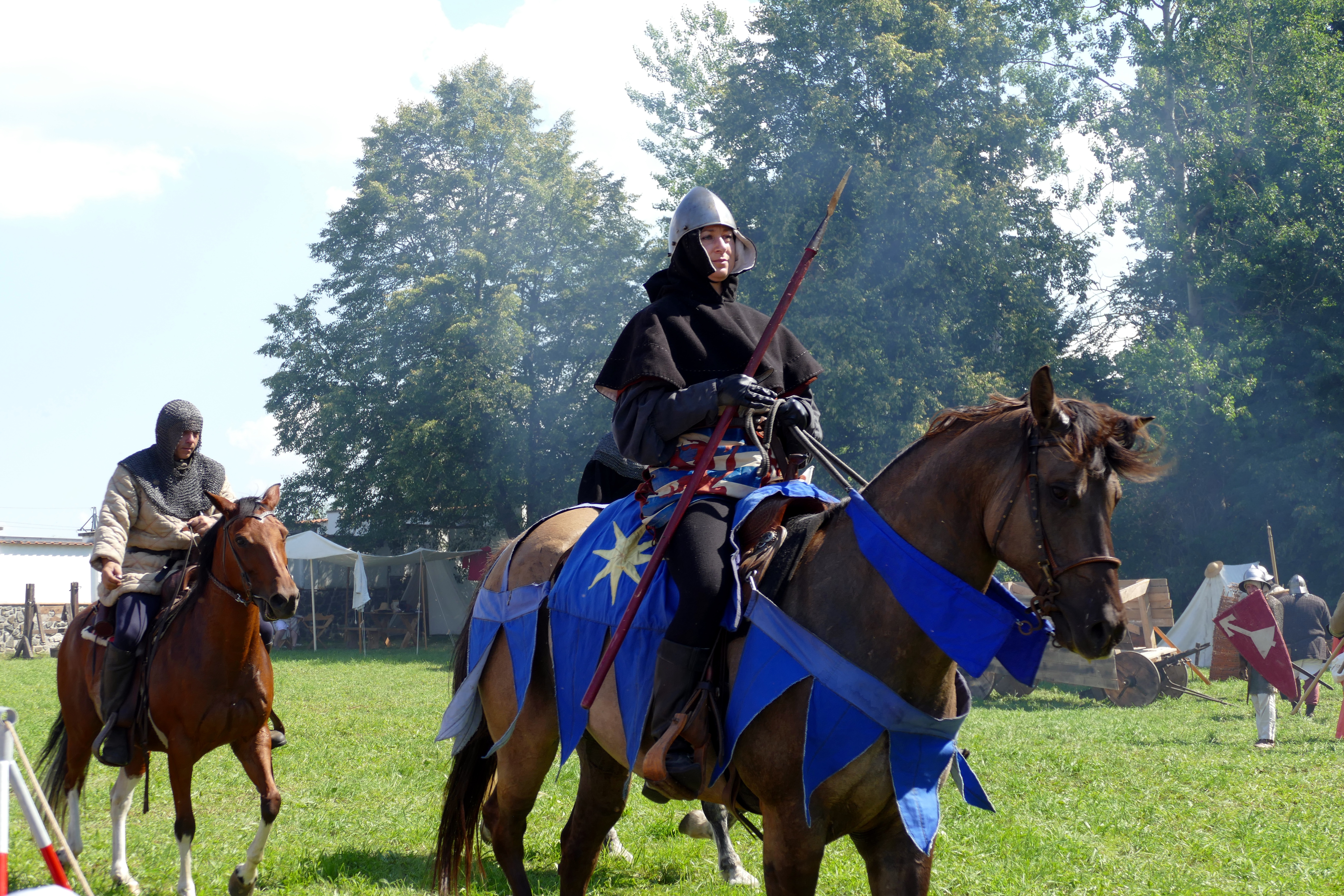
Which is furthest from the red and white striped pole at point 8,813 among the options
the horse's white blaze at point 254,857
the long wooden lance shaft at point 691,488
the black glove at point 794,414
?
the black glove at point 794,414

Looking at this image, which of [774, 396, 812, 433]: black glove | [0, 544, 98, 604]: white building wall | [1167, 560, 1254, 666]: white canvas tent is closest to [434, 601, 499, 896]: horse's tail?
[774, 396, 812, 433]: black glove

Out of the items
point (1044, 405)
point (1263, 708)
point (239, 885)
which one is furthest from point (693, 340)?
point (1263, 708)

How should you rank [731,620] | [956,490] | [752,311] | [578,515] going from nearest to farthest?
[956,490] → [731,620] → [752,311] → [578,515]

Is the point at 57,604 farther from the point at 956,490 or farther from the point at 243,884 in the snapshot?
the point at 956,490

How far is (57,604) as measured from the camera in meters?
33.1

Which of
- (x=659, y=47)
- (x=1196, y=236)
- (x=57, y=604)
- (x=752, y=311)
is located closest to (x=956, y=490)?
(x=752, y=311)

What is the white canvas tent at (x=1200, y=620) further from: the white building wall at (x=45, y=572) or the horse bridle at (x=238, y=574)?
the white building wall at (x=45, y=572)

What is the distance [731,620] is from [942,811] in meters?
4.91

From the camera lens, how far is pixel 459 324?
91.8 ft

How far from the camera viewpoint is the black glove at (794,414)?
12.2ft

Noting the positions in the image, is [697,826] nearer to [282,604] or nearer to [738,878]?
[738,878]

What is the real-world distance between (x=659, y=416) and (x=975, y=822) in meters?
4.90

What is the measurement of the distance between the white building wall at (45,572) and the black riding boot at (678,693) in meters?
37.1

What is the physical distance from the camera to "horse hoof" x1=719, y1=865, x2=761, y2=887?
5.77 m
